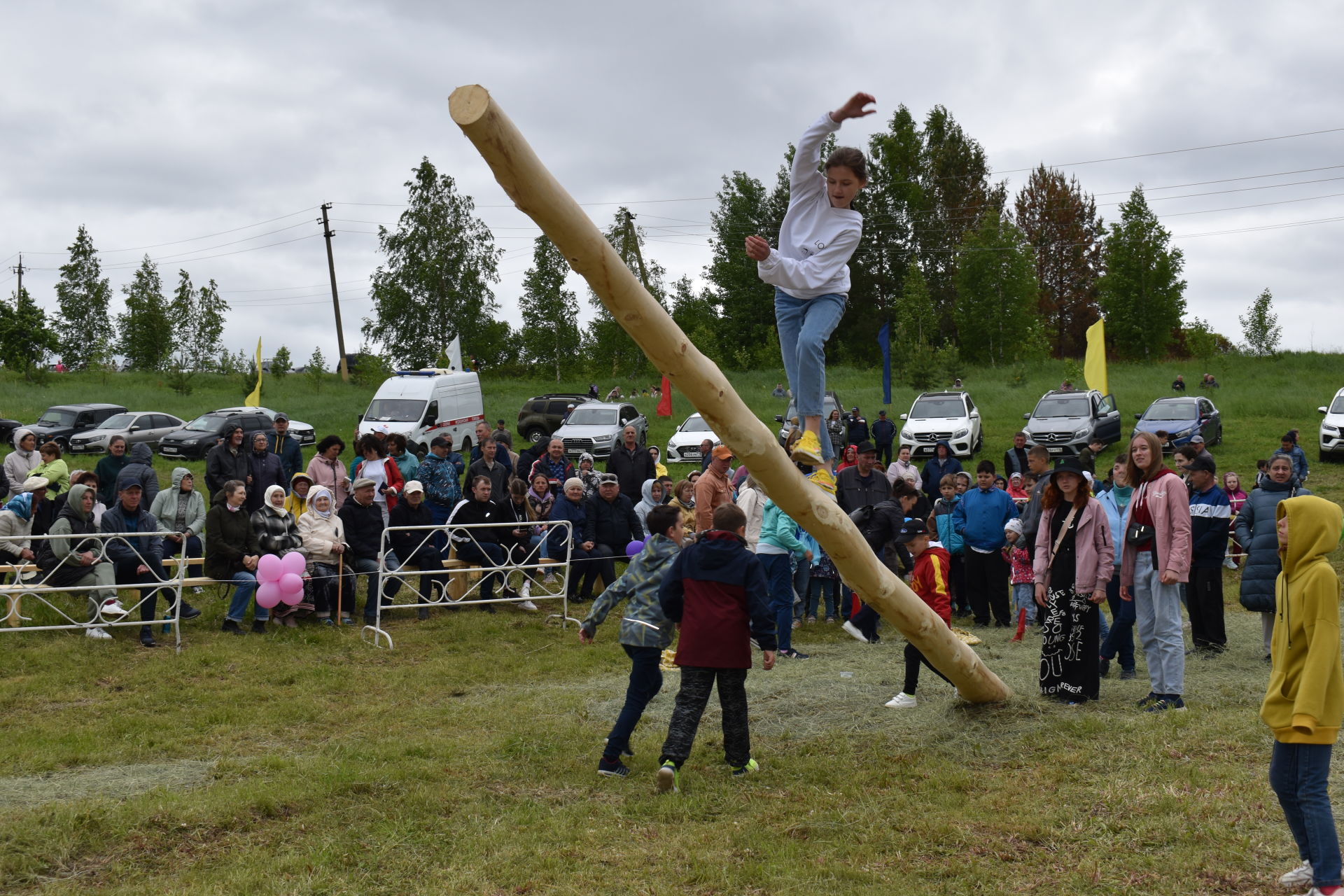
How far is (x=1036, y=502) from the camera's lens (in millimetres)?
10656

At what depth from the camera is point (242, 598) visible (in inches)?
417

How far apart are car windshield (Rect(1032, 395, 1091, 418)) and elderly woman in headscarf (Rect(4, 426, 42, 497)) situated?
20.2m

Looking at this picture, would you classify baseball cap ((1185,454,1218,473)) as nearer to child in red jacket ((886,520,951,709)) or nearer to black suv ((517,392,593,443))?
child in red jacket ((886,520,951,709))

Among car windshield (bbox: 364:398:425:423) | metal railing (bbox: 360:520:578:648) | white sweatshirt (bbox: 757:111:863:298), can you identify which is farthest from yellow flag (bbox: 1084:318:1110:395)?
white sweatshirt (bbox: 757:111:863:298)

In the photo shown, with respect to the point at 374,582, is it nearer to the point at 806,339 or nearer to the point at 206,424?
the point at 806,339

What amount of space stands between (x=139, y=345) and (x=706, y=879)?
160ft

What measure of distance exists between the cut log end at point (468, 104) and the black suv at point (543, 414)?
993 inches

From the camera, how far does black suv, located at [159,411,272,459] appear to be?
26.1 metres

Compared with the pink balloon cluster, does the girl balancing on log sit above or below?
above

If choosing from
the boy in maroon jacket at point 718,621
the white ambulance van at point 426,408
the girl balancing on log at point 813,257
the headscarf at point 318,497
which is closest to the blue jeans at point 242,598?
the headscarf at point 318,497

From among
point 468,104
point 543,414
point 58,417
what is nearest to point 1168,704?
point 468,104

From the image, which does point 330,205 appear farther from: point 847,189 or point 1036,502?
point 847,189

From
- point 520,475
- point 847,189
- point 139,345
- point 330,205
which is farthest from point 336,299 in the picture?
point 847,189

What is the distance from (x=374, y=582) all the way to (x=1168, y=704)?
25.4 ft
